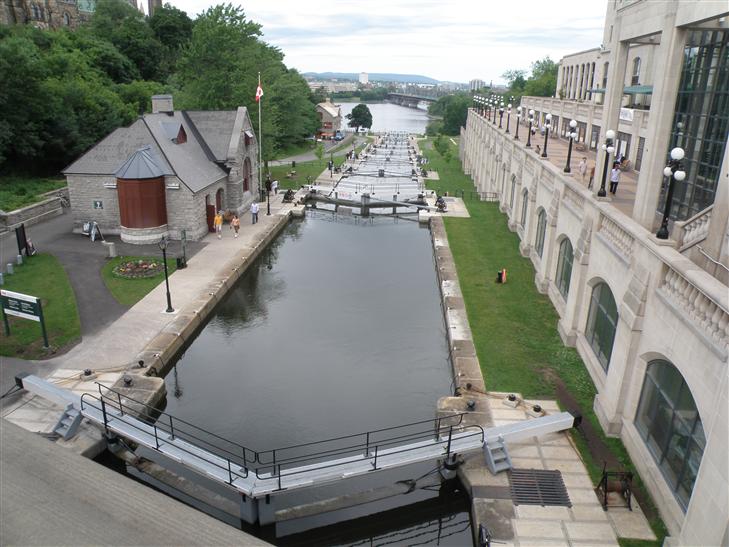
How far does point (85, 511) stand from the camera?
35.6ft

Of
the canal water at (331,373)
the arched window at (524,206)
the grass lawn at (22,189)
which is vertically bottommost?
the canal water at (331,373)

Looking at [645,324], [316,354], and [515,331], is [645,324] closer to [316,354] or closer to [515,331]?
[515,331]

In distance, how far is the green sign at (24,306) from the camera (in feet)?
58.4

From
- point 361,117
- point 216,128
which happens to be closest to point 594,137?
point 216,128

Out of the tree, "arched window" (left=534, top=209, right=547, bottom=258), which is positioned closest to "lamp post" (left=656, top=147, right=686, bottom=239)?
"arched window" (left=534, top=209, right=547, bottom=258)

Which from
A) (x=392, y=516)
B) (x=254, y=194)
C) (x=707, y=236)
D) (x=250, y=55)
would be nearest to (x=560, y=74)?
(x=250, y=55)

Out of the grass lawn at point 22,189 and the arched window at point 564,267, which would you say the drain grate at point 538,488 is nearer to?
the arched window at point 564,267

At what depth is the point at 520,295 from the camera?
79.3 feet

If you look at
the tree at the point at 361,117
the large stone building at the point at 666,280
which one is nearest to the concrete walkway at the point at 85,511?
the large stone building at the point at 666,280

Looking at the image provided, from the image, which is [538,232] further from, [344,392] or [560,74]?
[560,74]

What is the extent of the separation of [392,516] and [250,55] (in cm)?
4177

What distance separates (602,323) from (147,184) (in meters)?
23.4

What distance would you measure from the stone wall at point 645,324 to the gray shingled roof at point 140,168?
20.2 m

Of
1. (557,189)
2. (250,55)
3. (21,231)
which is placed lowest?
(21,231)
